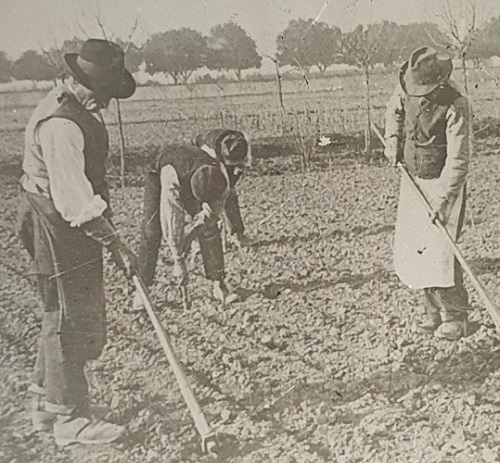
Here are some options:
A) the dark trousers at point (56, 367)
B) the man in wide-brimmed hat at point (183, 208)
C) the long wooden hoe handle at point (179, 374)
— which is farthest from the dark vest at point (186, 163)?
the dark trousers at point (56, 367)

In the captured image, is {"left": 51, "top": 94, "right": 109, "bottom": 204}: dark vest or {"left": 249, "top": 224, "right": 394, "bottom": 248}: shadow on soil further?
{"left": 249, "top": 224, "right": 394, "bottom": 248}: shadow on soil

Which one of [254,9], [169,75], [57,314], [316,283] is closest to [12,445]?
[57,314]

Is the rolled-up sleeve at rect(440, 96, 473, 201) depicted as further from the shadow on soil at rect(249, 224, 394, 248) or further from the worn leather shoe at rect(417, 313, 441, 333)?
the worn leather shoe at rect(417, 313, 441, 333)

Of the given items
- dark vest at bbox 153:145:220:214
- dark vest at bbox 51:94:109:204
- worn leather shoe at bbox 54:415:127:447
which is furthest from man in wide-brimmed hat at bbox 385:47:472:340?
worn leather shoe at bbox 54:415:127:447

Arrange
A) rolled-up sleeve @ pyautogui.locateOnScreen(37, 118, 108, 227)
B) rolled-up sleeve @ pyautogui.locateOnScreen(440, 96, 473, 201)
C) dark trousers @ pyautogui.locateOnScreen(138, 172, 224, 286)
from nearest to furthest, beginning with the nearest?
rolled-up sleeve @ pyautogui.locateOnScreen(37, 118, 108, 227), dark trousers @ pyautogui.locateOnScreen(138, 172, 224, 286), rolled-up sleeve @ pyautogui.locateOnScreen(440, 96, 473, 201)

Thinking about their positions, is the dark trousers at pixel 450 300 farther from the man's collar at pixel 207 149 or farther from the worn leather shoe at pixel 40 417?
the worn leather shoe at pixel 40 417

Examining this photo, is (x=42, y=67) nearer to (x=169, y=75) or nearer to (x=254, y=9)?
(x=169, y=75)

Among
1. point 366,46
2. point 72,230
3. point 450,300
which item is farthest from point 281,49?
point 450,300

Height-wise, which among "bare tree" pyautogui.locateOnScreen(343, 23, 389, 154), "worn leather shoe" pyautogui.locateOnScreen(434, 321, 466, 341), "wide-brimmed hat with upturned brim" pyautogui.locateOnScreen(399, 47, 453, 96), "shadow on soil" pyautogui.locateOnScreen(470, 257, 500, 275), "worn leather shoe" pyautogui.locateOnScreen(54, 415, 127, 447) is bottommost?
A: "worn leather shoe" pyautogui.locateOnScreen(54, 415, 127, 447)
